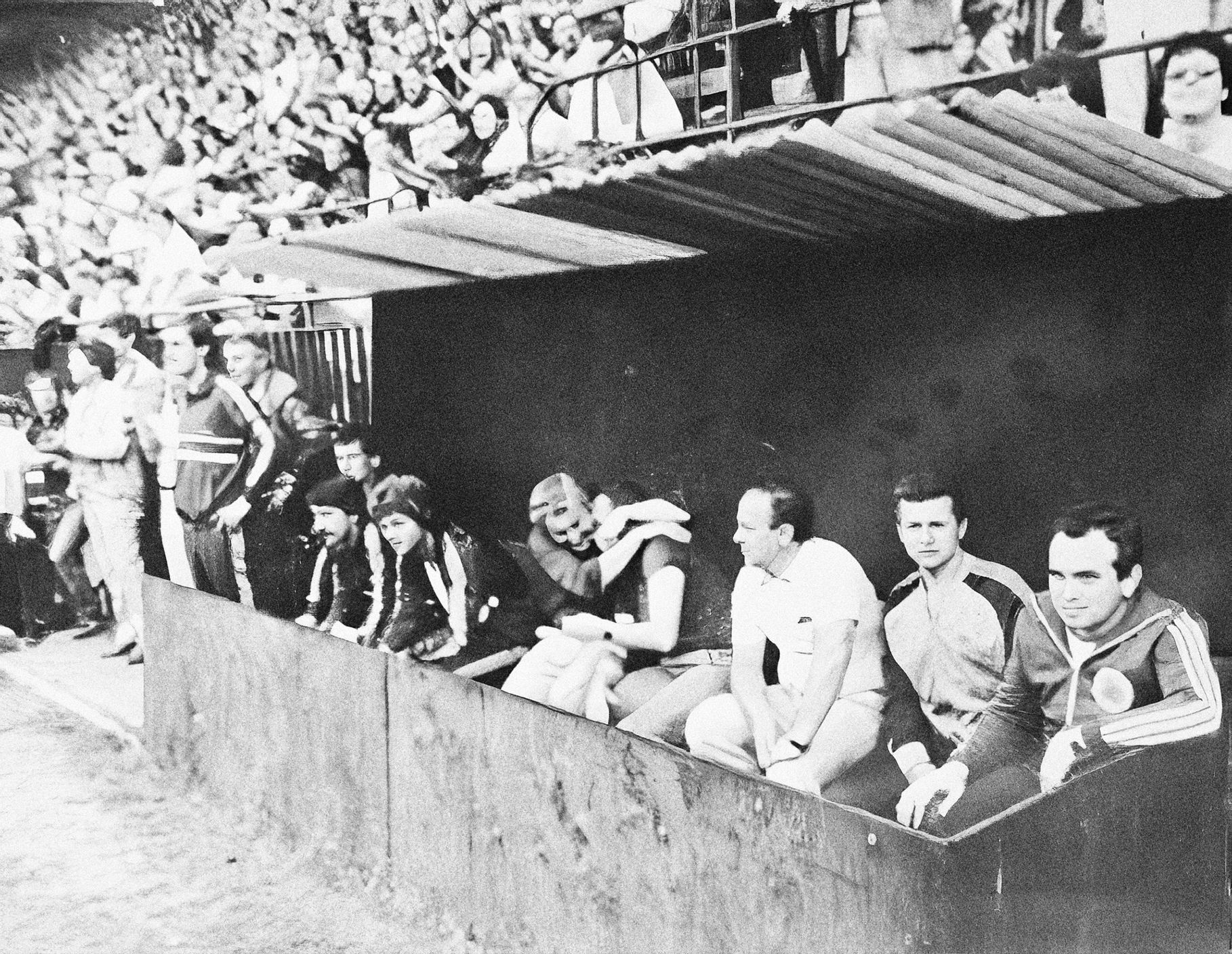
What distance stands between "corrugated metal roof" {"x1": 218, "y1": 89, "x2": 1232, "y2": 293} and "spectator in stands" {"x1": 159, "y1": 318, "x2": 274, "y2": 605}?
7.17 feet

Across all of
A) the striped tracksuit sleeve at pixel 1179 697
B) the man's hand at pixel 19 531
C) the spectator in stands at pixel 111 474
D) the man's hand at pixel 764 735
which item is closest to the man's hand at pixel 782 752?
the man's hand at pixel 764 735

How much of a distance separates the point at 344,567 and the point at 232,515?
109 centimetres

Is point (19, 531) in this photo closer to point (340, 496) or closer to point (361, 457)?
point (340, 496)

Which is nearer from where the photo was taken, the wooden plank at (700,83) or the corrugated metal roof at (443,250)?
the wooden plank at (700,83)

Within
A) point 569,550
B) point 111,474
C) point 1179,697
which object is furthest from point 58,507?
point 1179,697

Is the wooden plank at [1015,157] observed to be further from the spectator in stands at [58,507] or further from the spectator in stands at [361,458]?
the spectator in stands at [58,507]

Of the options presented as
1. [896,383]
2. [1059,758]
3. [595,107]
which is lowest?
[1059,758]

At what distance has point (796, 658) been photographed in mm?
3562

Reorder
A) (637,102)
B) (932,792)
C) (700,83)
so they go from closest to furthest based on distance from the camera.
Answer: (932,792) < (700,83) < (637,102)

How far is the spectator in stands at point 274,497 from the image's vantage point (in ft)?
18.6

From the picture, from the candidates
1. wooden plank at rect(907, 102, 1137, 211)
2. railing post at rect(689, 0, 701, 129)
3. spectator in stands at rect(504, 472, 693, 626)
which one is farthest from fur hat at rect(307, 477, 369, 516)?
wooden plank at rect(907, 102, 1137, 211)

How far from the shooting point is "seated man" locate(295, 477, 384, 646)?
206 inches

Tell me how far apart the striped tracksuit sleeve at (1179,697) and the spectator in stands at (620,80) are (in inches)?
80.7

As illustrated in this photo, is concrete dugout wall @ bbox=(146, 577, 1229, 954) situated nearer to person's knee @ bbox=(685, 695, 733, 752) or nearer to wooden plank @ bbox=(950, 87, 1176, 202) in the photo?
person's knee @ bbox=(685, 695, 733, 752)
